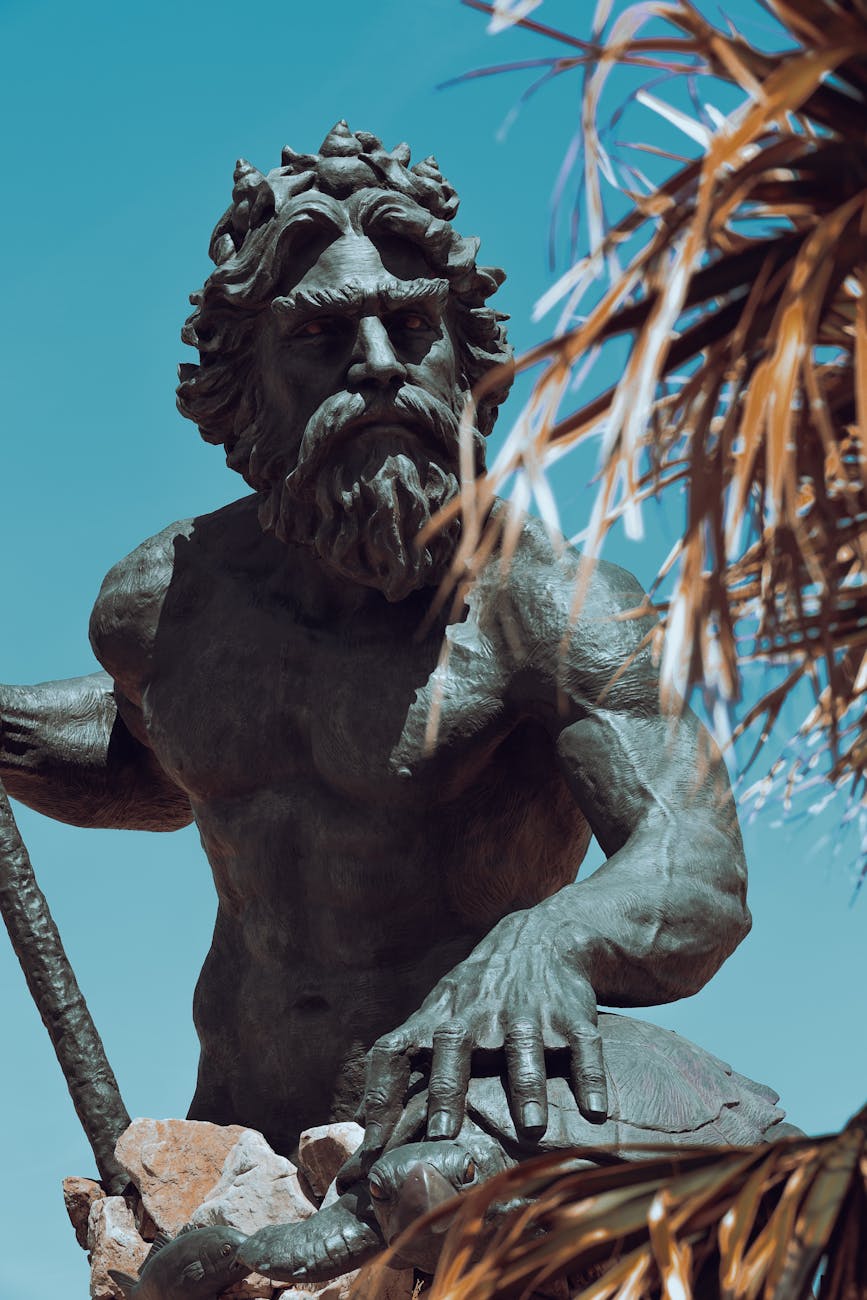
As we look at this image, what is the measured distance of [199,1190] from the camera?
539 centimetres

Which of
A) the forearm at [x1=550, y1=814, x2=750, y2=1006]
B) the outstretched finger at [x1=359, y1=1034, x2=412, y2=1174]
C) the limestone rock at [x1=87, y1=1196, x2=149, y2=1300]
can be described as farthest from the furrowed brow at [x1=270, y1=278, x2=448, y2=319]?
the limestone rock at [x1=87, y1=1196, x2=149, y2=1300]

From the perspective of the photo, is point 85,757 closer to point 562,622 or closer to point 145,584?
point 145,584

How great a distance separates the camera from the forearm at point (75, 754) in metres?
6.37

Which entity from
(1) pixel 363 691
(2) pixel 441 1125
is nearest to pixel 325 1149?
(2) pixel 441 1125

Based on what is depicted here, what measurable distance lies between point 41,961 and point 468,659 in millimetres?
1396

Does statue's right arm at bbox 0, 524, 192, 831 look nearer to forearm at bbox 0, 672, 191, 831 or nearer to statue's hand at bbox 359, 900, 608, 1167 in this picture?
forearm at bbox 0, 672, 191, 831

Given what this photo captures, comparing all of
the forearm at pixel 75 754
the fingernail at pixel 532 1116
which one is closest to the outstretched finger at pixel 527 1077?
the fingernail at pixel 532 1116

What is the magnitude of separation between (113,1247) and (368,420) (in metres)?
1.96

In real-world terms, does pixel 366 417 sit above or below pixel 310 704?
above

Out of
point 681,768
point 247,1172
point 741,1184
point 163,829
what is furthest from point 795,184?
point 163,829

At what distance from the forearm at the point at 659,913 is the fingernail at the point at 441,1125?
0.50m

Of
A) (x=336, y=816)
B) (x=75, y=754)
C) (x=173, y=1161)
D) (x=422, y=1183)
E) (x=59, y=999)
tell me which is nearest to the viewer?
(x=422, y=1183)

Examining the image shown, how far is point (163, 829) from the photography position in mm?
6617

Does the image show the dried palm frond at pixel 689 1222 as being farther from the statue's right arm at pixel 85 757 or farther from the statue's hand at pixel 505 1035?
the statue's right arm at pixel 85 757
